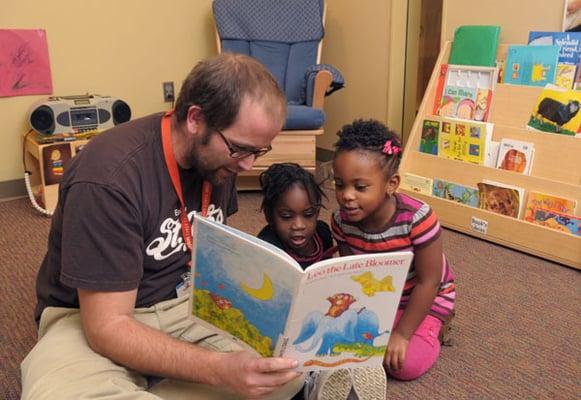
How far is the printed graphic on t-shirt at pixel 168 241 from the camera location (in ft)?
3.49

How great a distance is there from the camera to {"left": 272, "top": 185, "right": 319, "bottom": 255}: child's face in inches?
57.1

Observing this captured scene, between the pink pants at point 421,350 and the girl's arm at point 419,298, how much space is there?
3cm

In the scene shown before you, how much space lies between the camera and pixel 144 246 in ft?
3.43

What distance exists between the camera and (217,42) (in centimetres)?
314

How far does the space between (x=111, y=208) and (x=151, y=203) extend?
10 cm

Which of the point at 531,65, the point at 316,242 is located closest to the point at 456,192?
the point at 531,65

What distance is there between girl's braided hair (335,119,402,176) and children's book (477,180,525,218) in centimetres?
101

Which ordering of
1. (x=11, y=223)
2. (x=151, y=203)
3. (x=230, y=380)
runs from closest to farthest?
(x=230, y=380) < (x=151, y=203) < (x=11, y=223)

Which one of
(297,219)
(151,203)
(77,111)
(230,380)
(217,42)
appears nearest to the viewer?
(230,380)

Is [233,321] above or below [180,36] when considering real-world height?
below

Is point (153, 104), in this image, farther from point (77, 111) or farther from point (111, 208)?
point (111, 208)

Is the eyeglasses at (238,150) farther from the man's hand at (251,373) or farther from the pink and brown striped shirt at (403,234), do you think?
the pink and brown striped shirt at (403,234)

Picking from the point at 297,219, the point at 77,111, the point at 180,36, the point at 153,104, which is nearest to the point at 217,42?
the point at 180,36

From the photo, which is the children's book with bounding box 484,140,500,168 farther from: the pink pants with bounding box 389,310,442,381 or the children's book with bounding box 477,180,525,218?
the pink pants with bounding box 389,310,442,381
